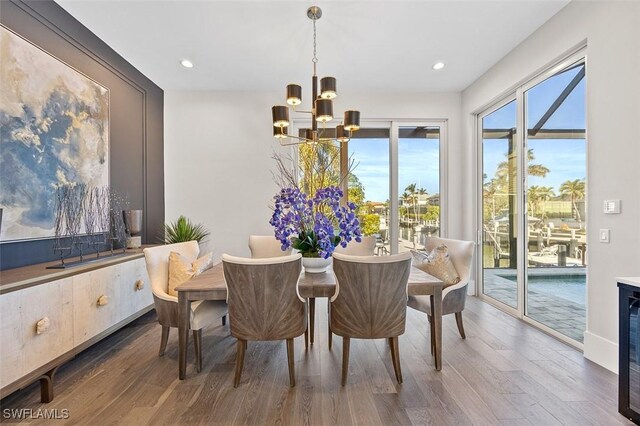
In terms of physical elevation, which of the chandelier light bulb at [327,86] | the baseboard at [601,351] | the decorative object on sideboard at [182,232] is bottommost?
the baseboard at [601,351]

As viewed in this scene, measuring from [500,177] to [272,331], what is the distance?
348 cm

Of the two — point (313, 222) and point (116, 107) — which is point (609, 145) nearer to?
point (313, 222)

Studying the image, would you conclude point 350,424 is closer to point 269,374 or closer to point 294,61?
point 269,374

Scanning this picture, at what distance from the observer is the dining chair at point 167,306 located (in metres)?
2.34

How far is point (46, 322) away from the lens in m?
1.94

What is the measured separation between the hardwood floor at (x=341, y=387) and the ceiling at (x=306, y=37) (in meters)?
3.09

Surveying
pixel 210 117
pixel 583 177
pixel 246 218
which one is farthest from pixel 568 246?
pixel 210 117

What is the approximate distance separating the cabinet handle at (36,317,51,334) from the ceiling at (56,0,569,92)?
2.68m

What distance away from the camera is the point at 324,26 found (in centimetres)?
299

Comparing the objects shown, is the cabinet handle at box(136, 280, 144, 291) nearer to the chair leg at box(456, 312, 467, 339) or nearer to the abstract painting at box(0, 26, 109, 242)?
the abstract painting at box(0, 26, 109, 242)

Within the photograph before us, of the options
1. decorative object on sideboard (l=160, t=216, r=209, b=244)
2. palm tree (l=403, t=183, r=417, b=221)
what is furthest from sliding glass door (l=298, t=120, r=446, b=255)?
decorative object on sideboard (l=160, t=216, r=209, b=244)

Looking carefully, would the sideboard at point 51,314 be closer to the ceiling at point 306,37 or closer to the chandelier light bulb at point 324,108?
the chandelier light bulb at point 324,108

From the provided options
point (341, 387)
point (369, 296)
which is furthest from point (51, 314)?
point (369, 296)

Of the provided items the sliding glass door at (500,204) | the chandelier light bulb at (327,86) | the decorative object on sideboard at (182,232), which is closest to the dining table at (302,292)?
the chandelier light bulb at (327,86)
